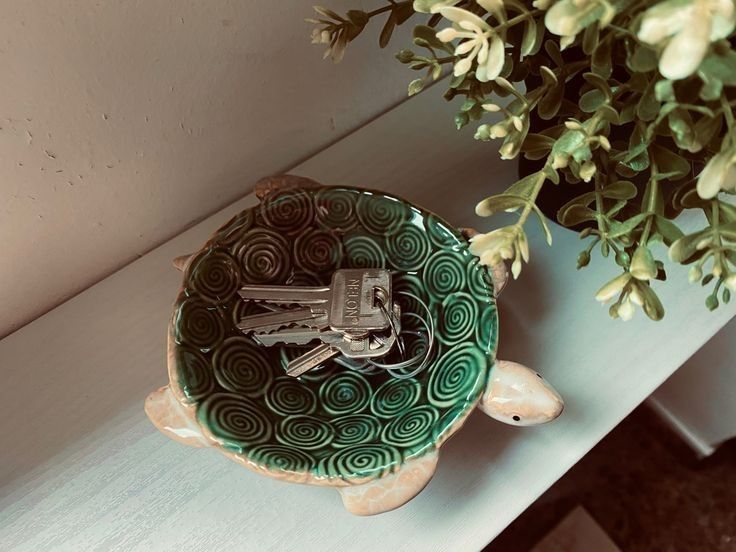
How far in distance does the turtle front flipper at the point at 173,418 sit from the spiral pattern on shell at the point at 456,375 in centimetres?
15

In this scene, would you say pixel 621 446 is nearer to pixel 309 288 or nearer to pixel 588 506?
pixel 588 506

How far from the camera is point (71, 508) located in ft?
1.50

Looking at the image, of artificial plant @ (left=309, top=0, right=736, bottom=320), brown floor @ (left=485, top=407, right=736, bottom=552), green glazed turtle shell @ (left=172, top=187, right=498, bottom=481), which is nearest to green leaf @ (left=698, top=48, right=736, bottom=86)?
artificial plant @ (left=309, top=0, right=736, bottom=320)

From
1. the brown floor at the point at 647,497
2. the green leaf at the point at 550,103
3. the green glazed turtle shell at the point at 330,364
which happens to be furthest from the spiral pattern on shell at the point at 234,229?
the brown floor at the point at 647,497

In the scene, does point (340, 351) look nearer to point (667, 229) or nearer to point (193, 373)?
point (193, 373)

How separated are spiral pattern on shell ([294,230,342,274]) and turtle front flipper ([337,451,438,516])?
0.53ft

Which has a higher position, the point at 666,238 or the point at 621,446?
the point at 666,238

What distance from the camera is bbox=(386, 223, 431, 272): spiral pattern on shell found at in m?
0.48

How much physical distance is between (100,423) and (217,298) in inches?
5.3

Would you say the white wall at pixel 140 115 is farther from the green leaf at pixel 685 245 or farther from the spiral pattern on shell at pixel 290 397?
the green leaf at pixel 685 245

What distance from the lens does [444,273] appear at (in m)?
0.47

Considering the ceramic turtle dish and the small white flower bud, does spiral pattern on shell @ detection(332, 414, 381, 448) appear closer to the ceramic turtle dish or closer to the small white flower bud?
the ceramic turtle dish

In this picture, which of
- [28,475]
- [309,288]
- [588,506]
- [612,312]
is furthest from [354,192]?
[588,506]

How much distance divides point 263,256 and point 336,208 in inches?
2.4
